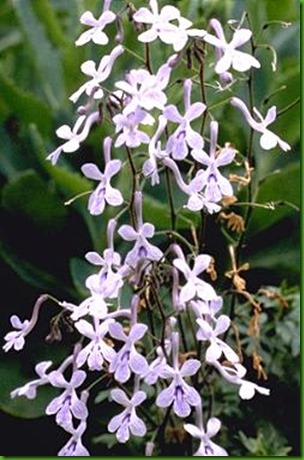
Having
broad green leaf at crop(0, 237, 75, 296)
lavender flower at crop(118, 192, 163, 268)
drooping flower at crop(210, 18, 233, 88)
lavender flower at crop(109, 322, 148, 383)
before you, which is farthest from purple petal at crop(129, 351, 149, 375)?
broad green leaf at crop(0, 237, 75, 296)

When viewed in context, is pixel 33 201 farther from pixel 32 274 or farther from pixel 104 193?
pixel 104 193

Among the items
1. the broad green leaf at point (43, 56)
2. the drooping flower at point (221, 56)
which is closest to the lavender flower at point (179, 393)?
the drooping flower at point (221, 56)

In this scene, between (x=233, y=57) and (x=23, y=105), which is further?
(x=23, y=105)

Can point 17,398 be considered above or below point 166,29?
below

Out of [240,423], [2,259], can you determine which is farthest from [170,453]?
[2,259]

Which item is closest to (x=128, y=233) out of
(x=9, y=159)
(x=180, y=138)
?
(x=180, y=138)

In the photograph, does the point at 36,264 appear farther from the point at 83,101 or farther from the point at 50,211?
the point at 83,101
